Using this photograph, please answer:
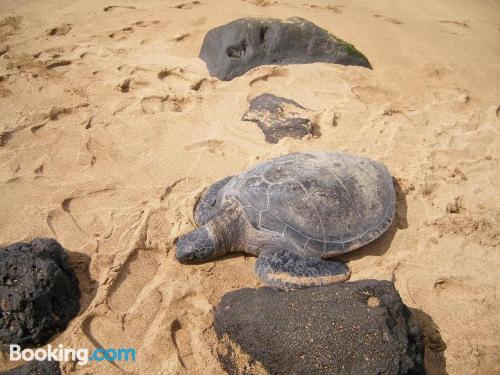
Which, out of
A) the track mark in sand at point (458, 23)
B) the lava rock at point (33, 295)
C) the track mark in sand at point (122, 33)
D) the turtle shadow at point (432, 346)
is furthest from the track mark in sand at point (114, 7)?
the turtle shadow at point (432, 346)

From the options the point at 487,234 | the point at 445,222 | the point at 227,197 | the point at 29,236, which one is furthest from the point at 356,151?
the point at 29,236

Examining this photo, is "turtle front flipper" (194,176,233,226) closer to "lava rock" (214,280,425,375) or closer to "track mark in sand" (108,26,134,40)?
"lava rock" (214,280,425,375)

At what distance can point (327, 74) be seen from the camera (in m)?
4.65

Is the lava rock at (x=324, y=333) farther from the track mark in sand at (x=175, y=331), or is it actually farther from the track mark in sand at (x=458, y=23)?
the track mark in sand at (x=458, y=23)

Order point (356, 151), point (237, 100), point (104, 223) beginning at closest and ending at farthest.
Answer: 1. point (104, 223)
2. point (356, 151)
3. point (237, 100)

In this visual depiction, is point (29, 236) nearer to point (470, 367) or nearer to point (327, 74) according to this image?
point (470, 367)

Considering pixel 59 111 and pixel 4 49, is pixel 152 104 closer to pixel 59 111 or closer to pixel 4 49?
pixel 59 111

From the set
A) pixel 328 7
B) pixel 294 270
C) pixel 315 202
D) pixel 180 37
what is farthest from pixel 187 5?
pixel 294 270

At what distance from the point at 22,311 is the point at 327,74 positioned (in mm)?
4224

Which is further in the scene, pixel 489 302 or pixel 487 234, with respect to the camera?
pixel 487 234

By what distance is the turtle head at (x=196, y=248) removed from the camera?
7.79 feet

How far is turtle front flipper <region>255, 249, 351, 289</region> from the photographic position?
2.20 metres

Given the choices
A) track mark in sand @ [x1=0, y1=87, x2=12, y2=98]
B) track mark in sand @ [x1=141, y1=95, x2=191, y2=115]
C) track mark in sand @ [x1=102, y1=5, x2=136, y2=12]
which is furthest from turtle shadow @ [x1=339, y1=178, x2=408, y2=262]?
track mark in sand @ [x1=102, y1=5, x2=136, y2=12]

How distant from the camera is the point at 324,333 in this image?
5.71 feet
